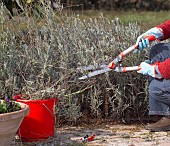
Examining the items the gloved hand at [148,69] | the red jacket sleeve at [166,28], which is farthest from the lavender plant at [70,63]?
the gloved hand at [148,69]

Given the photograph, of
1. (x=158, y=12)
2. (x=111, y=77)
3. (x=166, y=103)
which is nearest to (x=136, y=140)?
(x=166, y=103)

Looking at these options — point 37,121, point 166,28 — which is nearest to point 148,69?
point 166,28

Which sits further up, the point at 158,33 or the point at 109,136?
the point at 158,33

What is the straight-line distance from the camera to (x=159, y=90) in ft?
16.4

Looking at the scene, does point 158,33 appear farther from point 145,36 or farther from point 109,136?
point 109,136

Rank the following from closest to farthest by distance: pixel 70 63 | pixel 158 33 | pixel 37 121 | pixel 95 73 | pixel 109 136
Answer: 1. pixel 37 121
2. pixel 109 136
3. pixel 95 73
4. pixel 158 33
5. pixel 70 63

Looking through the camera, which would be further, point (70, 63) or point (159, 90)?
point (70, 63)

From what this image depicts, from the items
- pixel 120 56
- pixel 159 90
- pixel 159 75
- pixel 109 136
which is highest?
pixel 120 56

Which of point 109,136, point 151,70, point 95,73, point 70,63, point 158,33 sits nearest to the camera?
point 151,70

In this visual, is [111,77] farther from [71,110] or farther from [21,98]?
[21,98]

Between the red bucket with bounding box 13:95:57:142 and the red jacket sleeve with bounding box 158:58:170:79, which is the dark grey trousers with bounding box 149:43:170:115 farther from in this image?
the red bucket with bounding box 13:95:57:142

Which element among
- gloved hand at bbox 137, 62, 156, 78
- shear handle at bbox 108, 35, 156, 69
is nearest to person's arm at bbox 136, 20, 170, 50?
shear handle at bbox 108, 35, 156, 69

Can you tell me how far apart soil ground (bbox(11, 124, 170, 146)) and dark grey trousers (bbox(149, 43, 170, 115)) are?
23 cm

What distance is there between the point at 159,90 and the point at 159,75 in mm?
151
